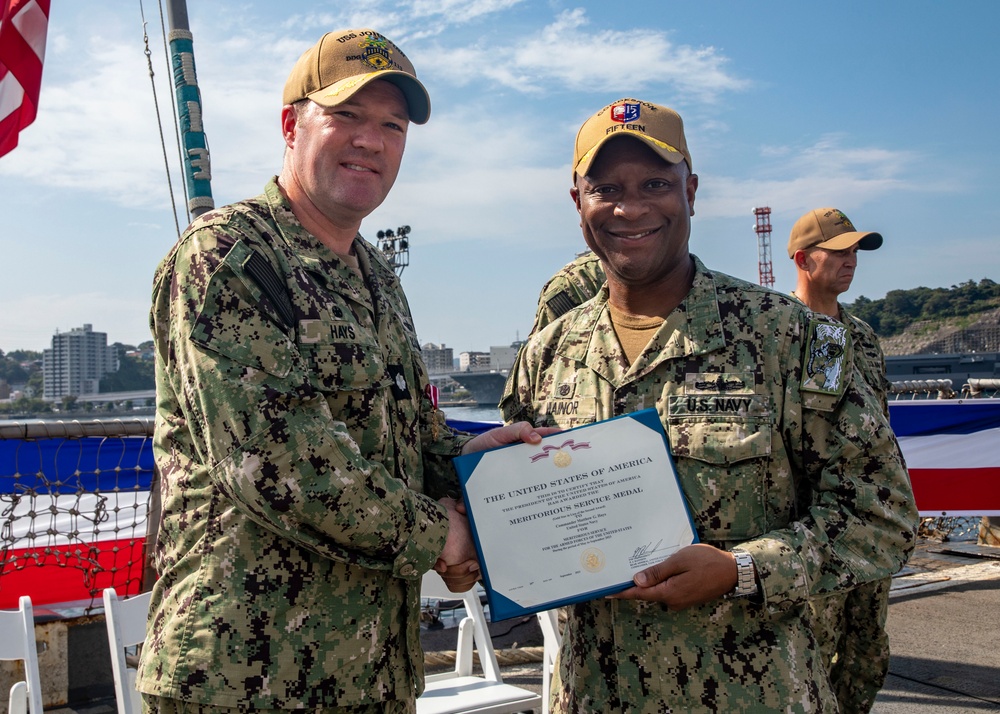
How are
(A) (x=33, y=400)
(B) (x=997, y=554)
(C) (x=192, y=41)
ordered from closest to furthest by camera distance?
(C) (x=192, y=41) → (B) (x=997, y=554) → (A) (x=33, y=400)

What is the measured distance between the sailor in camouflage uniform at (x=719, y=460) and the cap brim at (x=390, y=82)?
0.46 metres

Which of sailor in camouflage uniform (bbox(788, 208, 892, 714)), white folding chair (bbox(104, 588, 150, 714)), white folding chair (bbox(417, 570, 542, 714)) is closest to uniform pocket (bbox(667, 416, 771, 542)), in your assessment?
sailor in camouflage uniform (bbox(788, 208, 892, 714))

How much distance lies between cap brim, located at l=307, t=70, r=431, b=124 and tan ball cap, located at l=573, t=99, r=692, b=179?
459 mm

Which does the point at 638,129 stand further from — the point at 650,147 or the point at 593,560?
the point at 593,560

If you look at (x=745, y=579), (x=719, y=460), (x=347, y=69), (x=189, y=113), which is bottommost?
(x=745, y=579)

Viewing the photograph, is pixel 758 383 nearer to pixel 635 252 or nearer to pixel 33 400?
pixel 635 252

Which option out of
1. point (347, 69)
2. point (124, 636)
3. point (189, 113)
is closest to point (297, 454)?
point (347, 69)

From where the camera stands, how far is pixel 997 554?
8.15 meters

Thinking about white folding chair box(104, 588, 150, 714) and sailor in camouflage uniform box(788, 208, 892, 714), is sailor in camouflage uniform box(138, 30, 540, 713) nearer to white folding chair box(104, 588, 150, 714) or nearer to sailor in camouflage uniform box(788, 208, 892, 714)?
white folding chair box(104, 588, 150, 714)

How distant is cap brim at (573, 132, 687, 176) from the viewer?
2213mm

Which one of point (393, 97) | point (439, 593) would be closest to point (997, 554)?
point (439, 593)

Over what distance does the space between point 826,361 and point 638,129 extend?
2.53 ft

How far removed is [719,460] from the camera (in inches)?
84.3

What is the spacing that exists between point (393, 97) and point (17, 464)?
3188 millimetres
